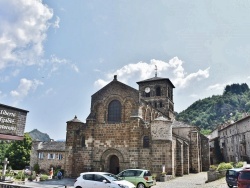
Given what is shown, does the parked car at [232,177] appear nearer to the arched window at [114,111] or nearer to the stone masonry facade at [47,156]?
the arched window at [114,111]

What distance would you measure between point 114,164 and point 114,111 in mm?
6258

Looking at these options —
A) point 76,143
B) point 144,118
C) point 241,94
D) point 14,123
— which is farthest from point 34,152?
point 241,94

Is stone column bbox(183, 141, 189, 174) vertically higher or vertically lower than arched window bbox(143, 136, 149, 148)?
lower

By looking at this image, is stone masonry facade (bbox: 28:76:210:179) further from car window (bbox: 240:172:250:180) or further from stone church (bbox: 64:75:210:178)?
car window (bbox: 240:172:250:180)

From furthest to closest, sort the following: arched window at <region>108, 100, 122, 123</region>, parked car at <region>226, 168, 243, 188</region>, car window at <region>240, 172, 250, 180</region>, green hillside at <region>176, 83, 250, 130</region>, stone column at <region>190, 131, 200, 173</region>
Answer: green hillside at <region>176, 83, 250, 130</region> → stone column at <region>190, 131, 200, 173</region> → arched window at <region>108, 100, 122, 123</region> → parked car at <region>226, 168, 243, 188</region> → car window at <region>240, 172, 250, 180</region>

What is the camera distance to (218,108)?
132625 mm

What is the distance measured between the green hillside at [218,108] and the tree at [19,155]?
278 ft

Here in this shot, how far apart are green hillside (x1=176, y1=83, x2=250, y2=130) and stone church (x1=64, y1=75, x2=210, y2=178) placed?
96007 mm

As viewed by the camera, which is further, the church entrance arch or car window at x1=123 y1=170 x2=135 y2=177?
the church entrance arch

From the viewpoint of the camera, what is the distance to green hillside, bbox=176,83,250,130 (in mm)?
123375

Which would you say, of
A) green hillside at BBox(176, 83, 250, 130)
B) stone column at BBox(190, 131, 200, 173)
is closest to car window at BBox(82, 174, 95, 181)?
stone column at BBox(190, 131, 200, 173)

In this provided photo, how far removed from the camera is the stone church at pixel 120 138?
26.6 metres

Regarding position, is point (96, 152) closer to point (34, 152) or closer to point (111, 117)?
point (111, 117)

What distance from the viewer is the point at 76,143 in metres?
29.5
